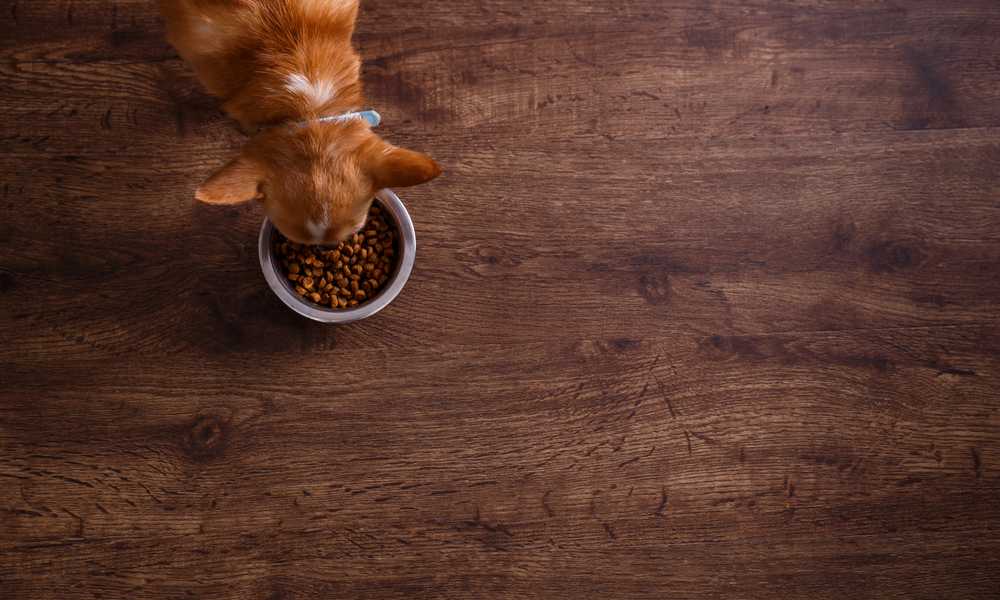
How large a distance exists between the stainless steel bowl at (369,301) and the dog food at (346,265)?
0.8 inches

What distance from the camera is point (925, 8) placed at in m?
1.71

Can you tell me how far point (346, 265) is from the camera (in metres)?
1.46

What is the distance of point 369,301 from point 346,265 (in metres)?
0.09

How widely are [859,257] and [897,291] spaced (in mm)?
116

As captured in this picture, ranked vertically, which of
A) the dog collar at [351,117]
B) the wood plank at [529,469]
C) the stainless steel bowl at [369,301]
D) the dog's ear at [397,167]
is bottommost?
the wood plank at [529,469]

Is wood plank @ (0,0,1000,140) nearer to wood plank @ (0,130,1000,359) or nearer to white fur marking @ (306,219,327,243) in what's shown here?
wood plank @ (0,130,1000,359)

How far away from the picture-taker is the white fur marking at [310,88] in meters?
1.19

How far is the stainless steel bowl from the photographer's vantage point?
1403 millimetres

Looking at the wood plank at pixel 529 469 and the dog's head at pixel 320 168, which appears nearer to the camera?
the dog's head at pixel 320 168

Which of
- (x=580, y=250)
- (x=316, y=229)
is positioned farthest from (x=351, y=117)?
(x=580, y=250)

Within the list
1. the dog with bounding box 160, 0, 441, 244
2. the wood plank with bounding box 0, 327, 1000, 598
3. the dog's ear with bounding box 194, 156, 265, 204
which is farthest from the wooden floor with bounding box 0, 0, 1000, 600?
the dog's ear with bounding box 194, 156, 265, 204

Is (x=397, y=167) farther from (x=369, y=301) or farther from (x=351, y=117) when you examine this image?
(x=369, y=301)

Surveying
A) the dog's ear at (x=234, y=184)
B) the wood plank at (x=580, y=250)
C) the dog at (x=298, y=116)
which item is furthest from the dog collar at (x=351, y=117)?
the wood plank at (x=580, y=250)

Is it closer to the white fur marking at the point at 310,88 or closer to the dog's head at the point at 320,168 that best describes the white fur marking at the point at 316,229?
the dog's head at the point at 320,168
